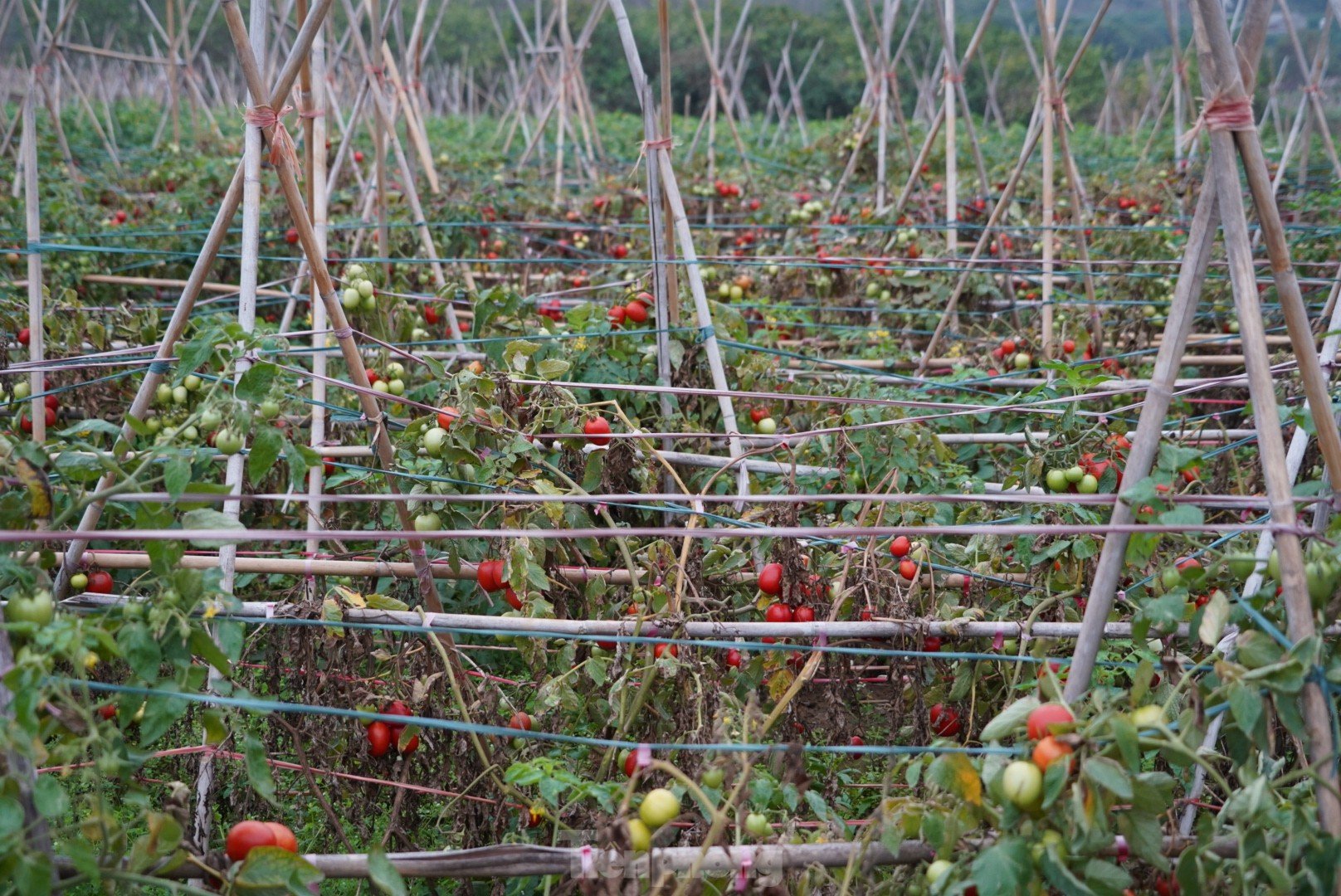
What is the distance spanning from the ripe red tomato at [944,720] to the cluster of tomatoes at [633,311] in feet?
4.21

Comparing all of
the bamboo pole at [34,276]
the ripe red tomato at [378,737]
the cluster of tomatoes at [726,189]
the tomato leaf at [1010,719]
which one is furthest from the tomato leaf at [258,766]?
the cluster of tomatoes at [726,189]

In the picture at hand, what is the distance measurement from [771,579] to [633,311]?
3.56 ft

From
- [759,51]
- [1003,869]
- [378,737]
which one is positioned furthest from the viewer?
[759,51]

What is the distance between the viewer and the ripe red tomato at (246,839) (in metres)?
1.14

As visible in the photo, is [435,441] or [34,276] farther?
[34,276]

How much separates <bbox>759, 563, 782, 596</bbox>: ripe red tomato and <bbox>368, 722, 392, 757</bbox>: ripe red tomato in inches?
25.5

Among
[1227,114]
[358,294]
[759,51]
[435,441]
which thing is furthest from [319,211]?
[759,51]

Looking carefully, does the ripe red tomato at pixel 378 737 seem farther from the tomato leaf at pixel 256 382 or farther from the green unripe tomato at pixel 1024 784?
the green unripe tomato at pixel 1024 784

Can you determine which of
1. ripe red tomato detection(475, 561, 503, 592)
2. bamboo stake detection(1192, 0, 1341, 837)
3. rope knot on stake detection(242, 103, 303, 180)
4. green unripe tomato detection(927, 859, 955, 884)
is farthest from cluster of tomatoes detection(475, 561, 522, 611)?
bamboo stake detection(1192, 0, 1341, 837)

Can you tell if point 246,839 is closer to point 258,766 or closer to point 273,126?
point 258,766

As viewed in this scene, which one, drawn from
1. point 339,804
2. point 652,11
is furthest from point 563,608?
point 652,11

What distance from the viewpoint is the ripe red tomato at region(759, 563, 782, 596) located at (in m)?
1.70

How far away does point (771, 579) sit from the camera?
66.9 inches

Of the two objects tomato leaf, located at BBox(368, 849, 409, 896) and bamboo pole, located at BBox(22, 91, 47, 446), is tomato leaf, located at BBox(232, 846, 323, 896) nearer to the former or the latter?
tomato leaf, located at BBox(368, 849, 409, 896)
